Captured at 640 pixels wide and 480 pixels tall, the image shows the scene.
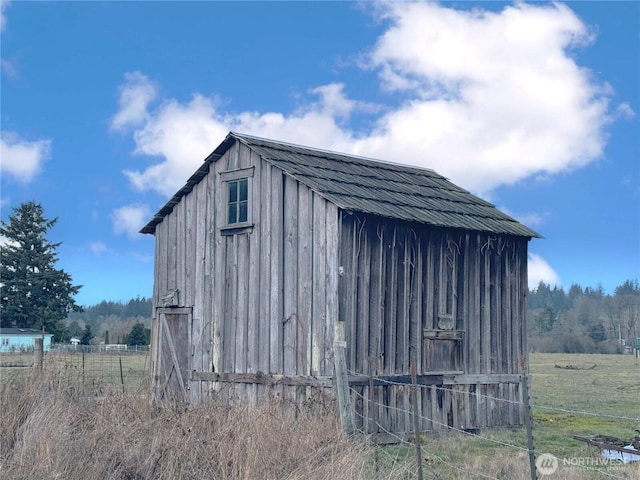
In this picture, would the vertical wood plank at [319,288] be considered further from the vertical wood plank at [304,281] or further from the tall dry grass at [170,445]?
the tall dry grass at [170,445]

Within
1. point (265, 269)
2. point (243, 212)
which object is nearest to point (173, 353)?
point (265, 269)

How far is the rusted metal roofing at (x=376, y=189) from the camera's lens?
1555 centimetres

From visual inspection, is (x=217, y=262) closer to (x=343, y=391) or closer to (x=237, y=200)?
(x=237, y=200)

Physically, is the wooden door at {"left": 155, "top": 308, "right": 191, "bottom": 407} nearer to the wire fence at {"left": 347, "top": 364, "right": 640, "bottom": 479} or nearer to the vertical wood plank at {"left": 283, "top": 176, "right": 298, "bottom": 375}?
the vertical wood plank at {"left": 283, "top": 176, "right": 298, "bottom": 375}

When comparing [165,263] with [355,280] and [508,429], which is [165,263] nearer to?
[355,280]

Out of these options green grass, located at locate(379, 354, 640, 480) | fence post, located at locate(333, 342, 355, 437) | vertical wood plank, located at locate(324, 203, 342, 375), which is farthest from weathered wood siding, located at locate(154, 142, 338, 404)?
green grass, located at locate(379, 354, 640, 480)

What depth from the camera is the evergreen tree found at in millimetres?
58375

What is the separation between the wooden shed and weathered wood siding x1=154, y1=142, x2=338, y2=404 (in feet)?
0.10

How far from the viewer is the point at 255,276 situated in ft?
53.5

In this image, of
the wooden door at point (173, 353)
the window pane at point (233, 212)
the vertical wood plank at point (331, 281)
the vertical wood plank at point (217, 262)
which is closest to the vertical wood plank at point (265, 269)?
the window pane at point (233, 212)

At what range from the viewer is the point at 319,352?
48.4 feet

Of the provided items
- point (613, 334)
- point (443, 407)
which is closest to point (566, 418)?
point (443, 407)

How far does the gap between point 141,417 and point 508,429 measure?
9339mm

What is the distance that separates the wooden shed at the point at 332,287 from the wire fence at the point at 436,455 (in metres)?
0.11
